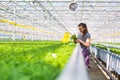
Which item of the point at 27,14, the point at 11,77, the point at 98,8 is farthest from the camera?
the point at 27,14

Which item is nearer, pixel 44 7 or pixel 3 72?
pixel 3 72

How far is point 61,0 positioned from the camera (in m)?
29.9

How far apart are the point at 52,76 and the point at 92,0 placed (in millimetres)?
29365

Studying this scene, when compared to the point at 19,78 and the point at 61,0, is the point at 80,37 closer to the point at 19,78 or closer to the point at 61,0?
the point at 19,78

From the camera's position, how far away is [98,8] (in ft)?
120

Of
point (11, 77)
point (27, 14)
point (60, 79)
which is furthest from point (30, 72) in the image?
point (27, 14)

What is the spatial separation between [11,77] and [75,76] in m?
0.29

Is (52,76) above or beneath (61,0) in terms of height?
beneath

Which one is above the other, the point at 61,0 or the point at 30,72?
the point at 61,0

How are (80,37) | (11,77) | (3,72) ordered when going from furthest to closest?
(80,37) → (3,72) → (11,77)

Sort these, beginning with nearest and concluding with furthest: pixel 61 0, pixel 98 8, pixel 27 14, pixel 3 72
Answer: pixel 3 72, pixel 61 0, pixel 98 8, pixel 27 14

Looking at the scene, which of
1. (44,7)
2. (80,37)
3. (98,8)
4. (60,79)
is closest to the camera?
(60,79)

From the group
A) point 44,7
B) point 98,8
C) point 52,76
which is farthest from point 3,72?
point 98,8

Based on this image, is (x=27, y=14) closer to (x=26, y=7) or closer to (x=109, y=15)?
(x=26, y=7)
